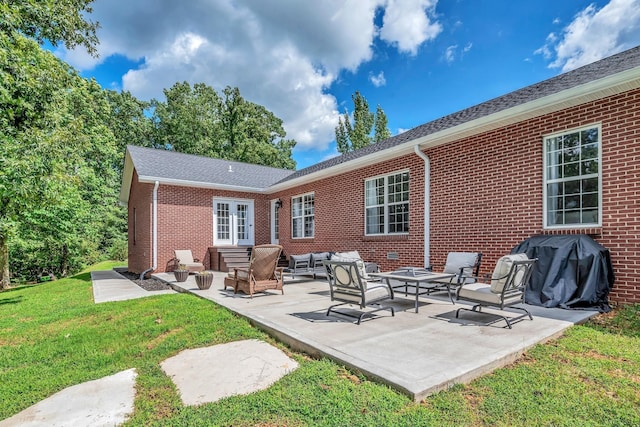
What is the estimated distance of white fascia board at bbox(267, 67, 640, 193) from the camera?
5.18 meters

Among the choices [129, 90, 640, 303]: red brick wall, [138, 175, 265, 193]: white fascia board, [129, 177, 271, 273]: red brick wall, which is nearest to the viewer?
[129, 90, 640, 303]: red brick wall

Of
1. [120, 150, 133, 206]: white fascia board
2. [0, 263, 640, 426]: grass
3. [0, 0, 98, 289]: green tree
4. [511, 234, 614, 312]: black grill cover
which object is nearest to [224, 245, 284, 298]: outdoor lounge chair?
[0, 263, 640, 426]: grass

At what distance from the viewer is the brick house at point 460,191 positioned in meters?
5.42

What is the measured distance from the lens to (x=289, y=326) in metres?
4.60

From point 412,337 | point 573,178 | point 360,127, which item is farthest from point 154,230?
point 360,127

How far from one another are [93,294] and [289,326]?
271 inches

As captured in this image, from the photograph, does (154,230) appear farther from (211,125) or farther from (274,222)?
(211,125)

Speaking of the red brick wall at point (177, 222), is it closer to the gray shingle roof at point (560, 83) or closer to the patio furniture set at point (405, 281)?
the patio furniture set at point (405, 281)

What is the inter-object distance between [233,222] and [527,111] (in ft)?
36.8

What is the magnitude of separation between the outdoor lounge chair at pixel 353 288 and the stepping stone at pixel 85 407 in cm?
297

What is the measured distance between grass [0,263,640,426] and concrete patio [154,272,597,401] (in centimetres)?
11

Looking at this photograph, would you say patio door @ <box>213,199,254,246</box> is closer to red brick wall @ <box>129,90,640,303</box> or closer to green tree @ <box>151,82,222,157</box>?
red brick wall @ <box>129,90,640,303</box>

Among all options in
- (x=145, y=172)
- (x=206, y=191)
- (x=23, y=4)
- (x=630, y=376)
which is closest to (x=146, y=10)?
(x=23, y=4)

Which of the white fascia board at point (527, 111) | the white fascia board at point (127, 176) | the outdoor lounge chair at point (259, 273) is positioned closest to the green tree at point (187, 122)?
the white fascia board at point (127, 176)
